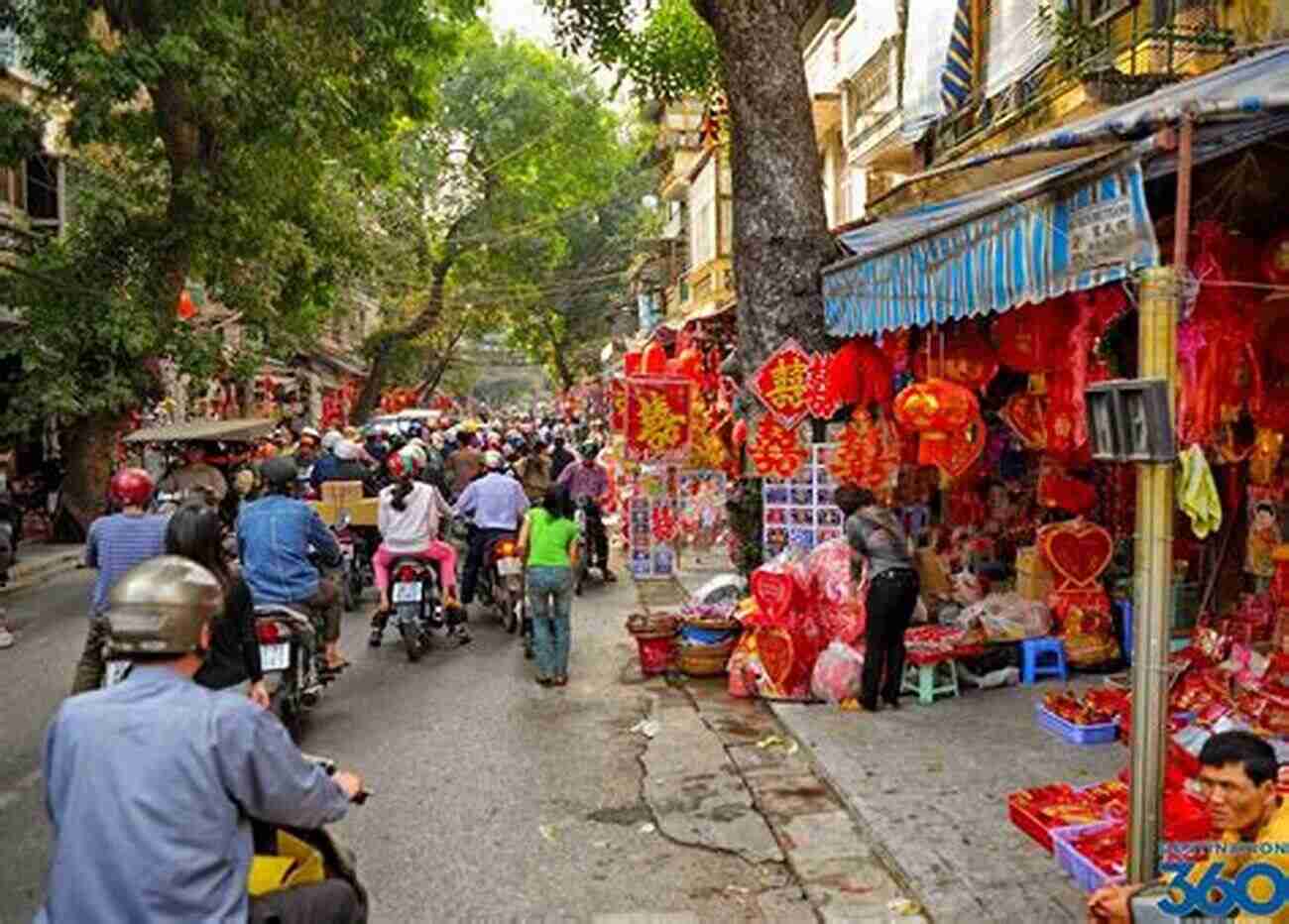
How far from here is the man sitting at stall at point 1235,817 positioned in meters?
3.55

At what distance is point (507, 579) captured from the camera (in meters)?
11.4

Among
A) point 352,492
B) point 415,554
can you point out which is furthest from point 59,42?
point 415,554

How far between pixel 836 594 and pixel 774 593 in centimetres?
43

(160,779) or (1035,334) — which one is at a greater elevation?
(1035,334)

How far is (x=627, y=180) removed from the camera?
48.8 m

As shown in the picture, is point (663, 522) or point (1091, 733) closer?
point (1091, 733)

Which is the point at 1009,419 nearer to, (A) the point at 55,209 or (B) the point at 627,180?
(A) the point at 55,209

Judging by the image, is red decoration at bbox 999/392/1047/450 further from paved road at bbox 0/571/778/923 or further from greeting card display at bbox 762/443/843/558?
paved road at bbox 0/571/778/923

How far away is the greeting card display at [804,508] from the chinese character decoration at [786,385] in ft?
1.31

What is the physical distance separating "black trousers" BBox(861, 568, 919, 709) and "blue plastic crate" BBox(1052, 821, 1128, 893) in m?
2.57

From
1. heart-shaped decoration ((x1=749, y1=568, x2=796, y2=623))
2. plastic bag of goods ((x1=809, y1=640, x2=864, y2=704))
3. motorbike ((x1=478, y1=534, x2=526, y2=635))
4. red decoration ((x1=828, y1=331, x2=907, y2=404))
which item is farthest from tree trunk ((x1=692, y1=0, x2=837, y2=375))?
plastic bag of goods ((x1=809, y1=640, x2=864, y2=704))

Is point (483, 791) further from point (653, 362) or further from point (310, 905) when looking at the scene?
point (653, 362)

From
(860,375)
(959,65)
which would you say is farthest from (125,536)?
(959,65)

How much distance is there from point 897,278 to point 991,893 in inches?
169
